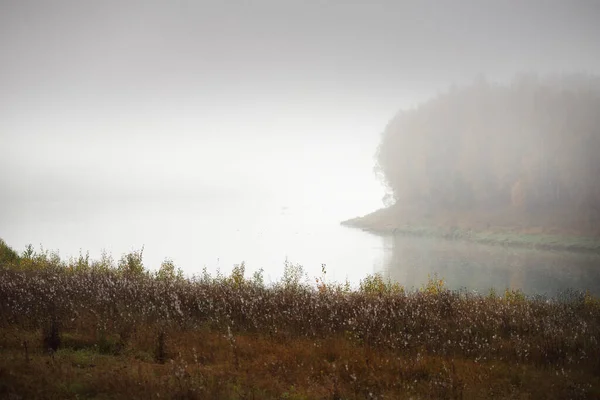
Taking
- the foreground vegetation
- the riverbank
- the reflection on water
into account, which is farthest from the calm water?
the foreground vegetation

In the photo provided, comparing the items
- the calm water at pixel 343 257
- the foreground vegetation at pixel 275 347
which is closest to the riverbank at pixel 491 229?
the calm water at pixel 343 257

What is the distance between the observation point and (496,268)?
1871 inches

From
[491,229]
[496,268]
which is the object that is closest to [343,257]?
[496,268]

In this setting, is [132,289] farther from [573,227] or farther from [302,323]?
[573,227]

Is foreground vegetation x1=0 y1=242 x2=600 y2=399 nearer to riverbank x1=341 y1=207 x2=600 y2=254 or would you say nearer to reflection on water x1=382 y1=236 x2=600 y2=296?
reflection on water x1=382 y1=236 x2=600 y2=296

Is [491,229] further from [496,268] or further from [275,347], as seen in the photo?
[275,347]

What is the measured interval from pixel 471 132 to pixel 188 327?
104m

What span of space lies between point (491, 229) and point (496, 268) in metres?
40.8

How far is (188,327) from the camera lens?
10.4 metres

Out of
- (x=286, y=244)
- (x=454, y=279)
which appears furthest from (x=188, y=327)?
(x=286, y=244)

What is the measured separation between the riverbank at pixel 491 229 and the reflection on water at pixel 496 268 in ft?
22.6

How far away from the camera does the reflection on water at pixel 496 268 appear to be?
36.6 meters

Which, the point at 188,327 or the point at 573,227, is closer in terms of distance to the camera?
the point at 188,327

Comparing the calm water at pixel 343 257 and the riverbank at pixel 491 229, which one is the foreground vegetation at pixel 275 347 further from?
the riverbank at pixel 491 229
